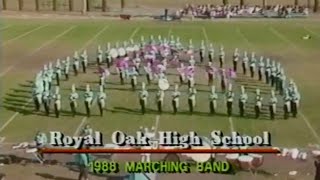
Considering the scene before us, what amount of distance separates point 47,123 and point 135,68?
0.56 m

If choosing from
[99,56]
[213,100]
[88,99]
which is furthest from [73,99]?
[213,100]

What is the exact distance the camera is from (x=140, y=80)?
22.4ft

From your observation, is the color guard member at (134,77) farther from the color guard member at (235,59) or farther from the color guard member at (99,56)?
the color guard member at (235,59)

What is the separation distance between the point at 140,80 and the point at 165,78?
5.1 inches

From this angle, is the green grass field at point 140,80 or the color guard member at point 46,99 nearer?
the green grass field at point 140,80

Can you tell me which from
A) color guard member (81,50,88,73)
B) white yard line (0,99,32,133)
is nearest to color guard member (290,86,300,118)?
color guard member (81,50,88,73)

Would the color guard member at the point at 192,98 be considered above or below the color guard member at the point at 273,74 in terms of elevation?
below

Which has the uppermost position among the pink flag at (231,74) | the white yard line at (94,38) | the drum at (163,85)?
the white yard line at (94,38)

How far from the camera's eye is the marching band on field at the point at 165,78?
678 centimetres

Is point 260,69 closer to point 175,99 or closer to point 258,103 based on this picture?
point 258,103

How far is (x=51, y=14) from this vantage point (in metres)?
6.95

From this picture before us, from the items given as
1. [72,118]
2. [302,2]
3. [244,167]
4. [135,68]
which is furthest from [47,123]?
[302,2]

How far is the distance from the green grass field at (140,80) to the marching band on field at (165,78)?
0.11ft

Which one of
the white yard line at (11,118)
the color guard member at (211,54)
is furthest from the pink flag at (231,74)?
the white yard line at (11,118)
